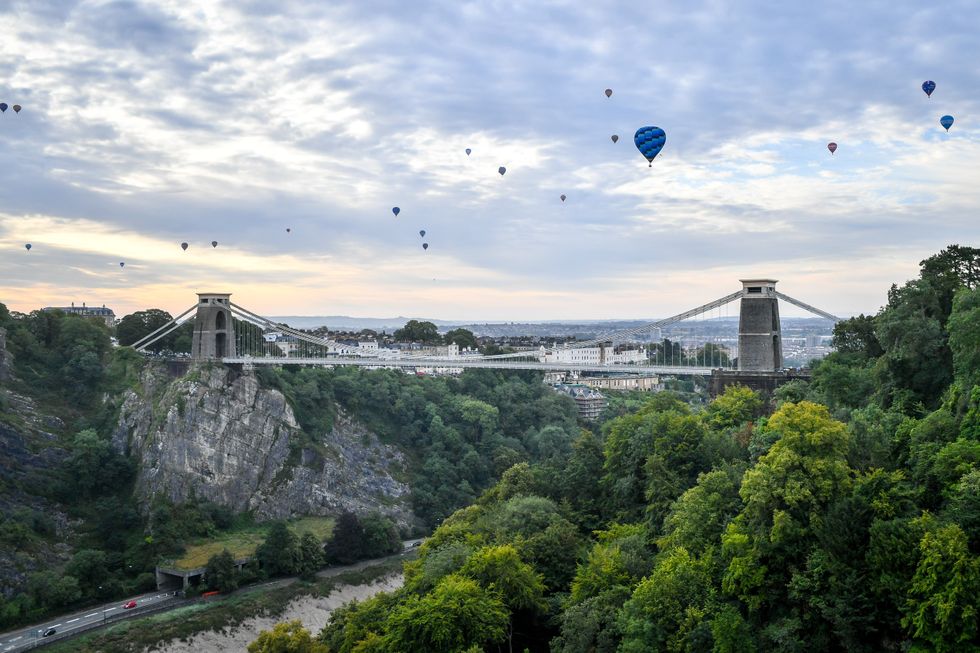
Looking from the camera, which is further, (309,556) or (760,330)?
(309,556)

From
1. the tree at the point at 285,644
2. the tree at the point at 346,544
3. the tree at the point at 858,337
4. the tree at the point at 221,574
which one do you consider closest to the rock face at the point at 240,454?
the tree at the point at 346,544

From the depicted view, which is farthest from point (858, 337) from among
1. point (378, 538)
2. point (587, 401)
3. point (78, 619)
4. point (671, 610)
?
point (587, 401)

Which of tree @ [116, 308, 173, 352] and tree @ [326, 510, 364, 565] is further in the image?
tree @ [116, 308, 173, 352]

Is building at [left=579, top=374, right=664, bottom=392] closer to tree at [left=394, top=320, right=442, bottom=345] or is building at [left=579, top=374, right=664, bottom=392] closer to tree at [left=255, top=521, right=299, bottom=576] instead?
tree at [left=394, top=320, right=442, bottom=345]

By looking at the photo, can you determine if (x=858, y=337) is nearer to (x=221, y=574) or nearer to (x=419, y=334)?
(x=221, y=574)

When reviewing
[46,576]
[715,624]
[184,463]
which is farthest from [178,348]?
[715,624]

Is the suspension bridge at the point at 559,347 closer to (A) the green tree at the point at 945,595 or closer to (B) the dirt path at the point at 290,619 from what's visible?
(B) the dirt path at the point at 290,619

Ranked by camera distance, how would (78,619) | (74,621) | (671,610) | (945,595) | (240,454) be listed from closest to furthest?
(945,595) < (671,610) < (74,621) < (78,619) < (240,454)

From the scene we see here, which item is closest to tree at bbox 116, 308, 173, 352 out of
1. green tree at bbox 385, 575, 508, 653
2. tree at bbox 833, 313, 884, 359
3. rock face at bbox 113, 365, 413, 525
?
rock face at bbox 113, 365, 413, 525
